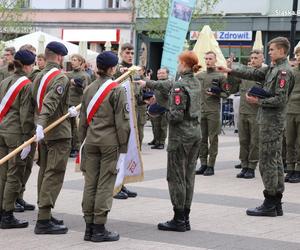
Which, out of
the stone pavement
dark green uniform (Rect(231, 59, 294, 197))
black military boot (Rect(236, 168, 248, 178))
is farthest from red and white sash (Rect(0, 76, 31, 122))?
black military boot (Rect(236, 168, 248, 178))

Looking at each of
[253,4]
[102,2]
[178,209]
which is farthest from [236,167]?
[102,2]

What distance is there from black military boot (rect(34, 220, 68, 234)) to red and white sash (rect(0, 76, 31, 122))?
1367mm

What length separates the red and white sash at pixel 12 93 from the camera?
28.3 feet

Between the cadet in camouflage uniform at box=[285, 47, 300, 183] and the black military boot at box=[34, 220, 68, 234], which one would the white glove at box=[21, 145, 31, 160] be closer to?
the black military boot at box=[34, 220, 68, 234]

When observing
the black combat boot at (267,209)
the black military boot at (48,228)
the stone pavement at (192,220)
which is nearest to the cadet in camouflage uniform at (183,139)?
the stone pavement at (192,220)

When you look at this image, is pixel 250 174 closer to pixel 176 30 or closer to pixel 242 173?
pixel 242 173

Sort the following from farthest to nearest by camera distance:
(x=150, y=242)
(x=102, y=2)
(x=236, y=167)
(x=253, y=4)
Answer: (x=102, y=2)
(x=253, y=4)
(x=236, y=167)
(x=150, y=242)

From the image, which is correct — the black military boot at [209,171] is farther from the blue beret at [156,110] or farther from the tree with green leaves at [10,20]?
the tree with green leaves at [10,20]

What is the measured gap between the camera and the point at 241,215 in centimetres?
954

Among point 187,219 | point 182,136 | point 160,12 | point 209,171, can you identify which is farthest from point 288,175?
point 160,12

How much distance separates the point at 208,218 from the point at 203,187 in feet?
8.69

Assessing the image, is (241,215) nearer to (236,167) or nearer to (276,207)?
(276,207)

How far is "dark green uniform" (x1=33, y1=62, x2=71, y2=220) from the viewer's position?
8.22 m

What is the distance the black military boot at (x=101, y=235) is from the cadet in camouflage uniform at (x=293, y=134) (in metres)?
5.68
